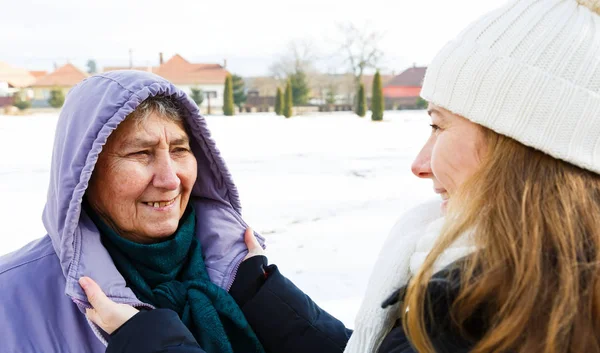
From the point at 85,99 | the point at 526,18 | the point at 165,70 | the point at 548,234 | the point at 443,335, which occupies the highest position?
the point at 526,18

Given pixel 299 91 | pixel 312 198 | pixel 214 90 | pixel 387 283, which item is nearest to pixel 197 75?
pixel 214 90

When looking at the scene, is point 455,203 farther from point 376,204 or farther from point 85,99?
point 376,204

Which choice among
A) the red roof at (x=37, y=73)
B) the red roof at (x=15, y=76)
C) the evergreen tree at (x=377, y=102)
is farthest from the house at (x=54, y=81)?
the evergreen tree at (x=377, y=102)

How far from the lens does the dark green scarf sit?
6.06 ft

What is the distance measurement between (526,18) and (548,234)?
44 centimetres

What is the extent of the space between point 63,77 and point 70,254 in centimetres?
6610

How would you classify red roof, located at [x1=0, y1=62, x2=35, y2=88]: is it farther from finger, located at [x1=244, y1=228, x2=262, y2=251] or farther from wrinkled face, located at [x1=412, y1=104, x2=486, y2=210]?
wrinkled face, located at [x1=412, y1=104, x2=486, y2=210]

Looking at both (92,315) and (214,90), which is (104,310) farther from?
(214,90)

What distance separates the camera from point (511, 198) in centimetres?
108

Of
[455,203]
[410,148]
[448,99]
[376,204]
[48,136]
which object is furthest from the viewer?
[48,136]

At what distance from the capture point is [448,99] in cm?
128

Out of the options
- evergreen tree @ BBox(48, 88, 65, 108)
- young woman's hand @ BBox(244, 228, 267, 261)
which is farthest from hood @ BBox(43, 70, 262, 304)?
evergreen tree @ BBox(48, 88, 65, 108)

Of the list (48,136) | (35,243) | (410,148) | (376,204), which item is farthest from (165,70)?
(35,243)

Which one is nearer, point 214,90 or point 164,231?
point 164,231
